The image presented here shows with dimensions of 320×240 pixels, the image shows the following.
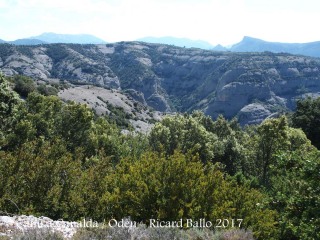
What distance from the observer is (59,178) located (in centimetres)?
1574

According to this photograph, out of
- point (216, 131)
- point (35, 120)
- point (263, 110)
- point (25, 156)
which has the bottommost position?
point (263, 110)

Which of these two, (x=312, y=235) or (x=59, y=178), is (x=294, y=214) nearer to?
(x=312, y=235)

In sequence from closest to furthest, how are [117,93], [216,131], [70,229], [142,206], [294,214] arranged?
[70,229]
[294,214]
[142,206]
[216,131]
[117,93]

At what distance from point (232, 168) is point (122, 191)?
30456 millimetres

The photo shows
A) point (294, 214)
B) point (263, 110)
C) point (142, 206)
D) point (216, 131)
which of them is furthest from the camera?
A: point (263, 110)

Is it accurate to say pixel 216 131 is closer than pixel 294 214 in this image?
No

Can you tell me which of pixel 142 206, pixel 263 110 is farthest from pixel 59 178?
pixel 263 110

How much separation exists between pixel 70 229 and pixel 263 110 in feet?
644

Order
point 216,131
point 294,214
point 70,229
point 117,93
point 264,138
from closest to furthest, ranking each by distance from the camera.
A: point 70,229
point 294,214
point 264,138
point 216,131
point 117,93

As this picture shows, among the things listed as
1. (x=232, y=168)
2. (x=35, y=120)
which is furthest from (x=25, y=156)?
(x=232, y=168)

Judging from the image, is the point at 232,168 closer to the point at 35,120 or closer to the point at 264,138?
the point at 264,138

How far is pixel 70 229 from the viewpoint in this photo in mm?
10453

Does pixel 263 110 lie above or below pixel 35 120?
below

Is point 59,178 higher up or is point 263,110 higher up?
point 59,178
